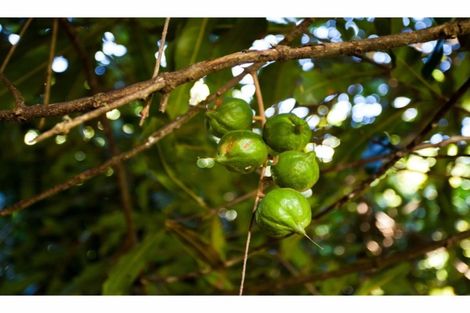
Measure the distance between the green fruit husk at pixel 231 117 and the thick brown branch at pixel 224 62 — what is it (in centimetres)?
18

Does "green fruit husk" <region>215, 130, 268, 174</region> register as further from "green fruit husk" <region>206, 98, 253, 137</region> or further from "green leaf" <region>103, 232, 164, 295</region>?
"green leaf" <region>103, 232, 164, 295</region>

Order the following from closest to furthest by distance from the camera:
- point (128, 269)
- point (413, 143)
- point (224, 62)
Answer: point (224, 62), point (413, 143), point (128, 269)

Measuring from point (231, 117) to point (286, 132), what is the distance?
0.11 metres

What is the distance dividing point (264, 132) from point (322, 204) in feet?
3.44

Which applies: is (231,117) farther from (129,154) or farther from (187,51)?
(187,51)

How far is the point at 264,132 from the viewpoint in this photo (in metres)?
1.05

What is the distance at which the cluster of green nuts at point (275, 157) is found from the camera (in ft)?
3.01

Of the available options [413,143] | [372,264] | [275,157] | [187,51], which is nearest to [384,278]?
[372,264]

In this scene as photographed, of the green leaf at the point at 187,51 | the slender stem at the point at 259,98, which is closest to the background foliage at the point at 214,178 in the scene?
the green leaf at the point at 187,51

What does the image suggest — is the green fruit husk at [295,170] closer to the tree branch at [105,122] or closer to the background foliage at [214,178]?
the background foliage at [214,178]

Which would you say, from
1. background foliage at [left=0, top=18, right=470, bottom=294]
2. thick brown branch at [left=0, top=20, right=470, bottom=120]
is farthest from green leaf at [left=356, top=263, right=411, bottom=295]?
thick brown branch at [left=0, top=20, right=470, bottom=120]

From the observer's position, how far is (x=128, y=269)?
1.83 m

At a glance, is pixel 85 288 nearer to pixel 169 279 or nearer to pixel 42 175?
pixel 169 279
